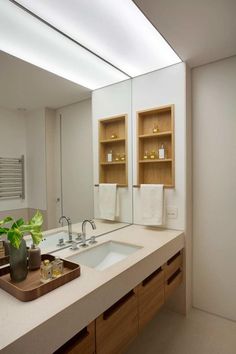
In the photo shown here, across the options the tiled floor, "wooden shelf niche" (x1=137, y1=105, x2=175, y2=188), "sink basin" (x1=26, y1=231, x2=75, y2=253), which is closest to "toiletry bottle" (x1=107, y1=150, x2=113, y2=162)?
"wooden shelf niche" (x1=137, y1=105, x2=175, y2=188)

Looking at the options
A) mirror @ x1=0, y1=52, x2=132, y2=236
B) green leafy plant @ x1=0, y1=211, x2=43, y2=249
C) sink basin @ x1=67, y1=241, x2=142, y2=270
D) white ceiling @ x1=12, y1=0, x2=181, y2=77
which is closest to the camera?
green leafy plant @ x1=0, y1=211, x2=43, y2=249

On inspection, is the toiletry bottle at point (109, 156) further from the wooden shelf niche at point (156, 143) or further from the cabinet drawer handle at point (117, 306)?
the cabinet drawer handle at point (117, 306)

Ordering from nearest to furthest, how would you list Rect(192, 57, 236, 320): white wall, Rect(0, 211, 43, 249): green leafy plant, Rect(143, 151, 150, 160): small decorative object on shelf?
Rect(0, 211, 43, 249): green leafy plant
Rect(192, 57, 236, 320): white wall
Rect(143, 151, 150, 160): small decorative object on shelf

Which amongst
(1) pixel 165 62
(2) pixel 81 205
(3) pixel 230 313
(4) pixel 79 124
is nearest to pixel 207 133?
(1) pixel 165 62

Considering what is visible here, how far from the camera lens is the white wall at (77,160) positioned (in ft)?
5.87

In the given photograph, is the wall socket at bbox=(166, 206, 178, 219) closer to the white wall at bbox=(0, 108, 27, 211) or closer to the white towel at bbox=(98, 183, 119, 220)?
the white towel at bbox=(98, 183, 119, 220)

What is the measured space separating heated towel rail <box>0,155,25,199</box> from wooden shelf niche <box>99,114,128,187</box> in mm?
922

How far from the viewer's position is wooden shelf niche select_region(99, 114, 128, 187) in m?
2.26

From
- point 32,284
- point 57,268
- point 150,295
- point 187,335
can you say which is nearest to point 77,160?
point 57,268

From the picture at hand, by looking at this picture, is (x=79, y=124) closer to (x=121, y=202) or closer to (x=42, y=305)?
(x=121, y=202)

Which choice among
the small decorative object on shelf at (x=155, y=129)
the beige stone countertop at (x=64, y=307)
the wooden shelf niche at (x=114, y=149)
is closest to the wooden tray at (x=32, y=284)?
the beige stone countertop at (x=64, y=307)

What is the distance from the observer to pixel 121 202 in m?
2.52

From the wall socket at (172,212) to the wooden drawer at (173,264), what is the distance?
0.34 meters

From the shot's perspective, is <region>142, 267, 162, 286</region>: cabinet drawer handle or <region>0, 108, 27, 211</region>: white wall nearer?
<region>0, 108, 27, 211</region>: white wall
